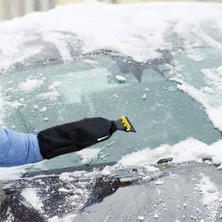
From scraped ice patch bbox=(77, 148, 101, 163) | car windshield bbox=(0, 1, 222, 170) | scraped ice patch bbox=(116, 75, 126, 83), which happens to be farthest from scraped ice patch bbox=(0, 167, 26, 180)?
scraped ice patch bbox=(116, 75, 126, 83)

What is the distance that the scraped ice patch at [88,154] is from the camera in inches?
83.9

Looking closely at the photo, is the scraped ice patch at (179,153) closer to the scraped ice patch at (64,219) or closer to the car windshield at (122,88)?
the car windshield at (122,88)

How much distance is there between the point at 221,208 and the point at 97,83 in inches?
43.2

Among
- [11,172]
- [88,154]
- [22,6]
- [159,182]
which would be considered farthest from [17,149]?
[22,6]

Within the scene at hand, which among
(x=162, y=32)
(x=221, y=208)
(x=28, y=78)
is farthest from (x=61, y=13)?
(x=221, y=208)

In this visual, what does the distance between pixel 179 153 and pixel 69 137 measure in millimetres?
499

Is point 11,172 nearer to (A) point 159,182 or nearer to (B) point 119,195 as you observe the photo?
(B) point 119,195

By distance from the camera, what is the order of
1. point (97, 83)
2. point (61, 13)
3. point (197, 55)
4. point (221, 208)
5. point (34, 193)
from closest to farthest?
1. point (221, 208)
2. point (34, 193)
3. point (97, 83)
4. point (197, 55)
5. point (61, 13)

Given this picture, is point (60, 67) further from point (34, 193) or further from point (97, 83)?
point (34, 193)

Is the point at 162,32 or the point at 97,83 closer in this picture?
the point at 97,83

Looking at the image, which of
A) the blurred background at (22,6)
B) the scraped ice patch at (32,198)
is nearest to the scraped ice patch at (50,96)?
the scraped ice patch at (32,198)

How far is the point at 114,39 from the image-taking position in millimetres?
2984

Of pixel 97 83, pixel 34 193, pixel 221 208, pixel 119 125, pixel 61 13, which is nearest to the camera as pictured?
pixel 221 208

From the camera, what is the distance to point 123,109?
239cm
